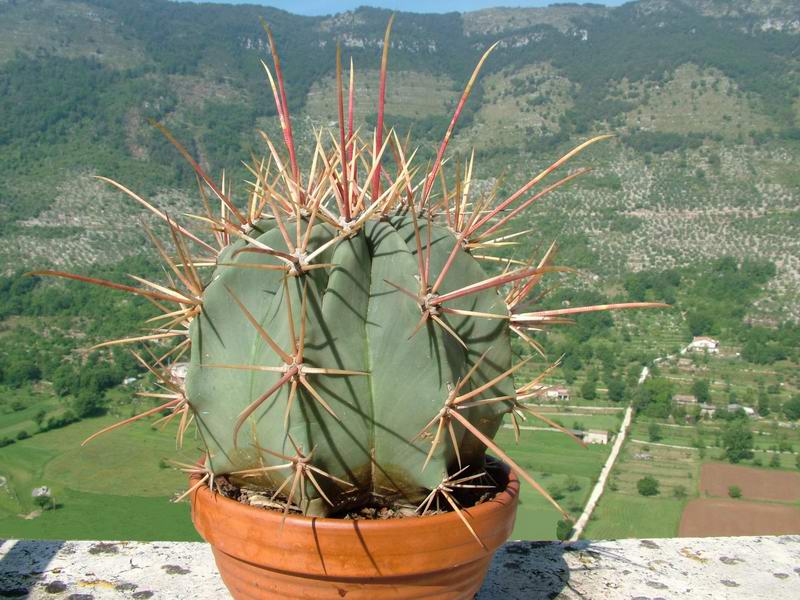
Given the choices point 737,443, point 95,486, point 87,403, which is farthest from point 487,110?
point 95,486

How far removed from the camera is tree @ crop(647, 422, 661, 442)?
3228 cm

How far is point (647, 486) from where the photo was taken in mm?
25953

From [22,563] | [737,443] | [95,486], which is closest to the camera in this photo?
[22,563]

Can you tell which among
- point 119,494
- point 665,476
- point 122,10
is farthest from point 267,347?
point 122,10

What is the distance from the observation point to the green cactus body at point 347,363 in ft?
4.24

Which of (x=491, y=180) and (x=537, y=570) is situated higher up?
(x=537, y=570)

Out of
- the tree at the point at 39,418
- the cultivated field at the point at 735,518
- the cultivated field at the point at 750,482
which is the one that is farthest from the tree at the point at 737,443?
the tree at the point at 39,418

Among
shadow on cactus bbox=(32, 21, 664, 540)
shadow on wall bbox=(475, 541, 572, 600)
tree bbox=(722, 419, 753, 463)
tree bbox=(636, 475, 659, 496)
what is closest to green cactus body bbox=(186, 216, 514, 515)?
shadow on cactus bbox=(32, 21, 664, 540)

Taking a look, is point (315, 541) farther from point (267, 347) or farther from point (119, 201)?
point (119, 201)

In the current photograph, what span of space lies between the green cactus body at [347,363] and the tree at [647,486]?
86.3 feet

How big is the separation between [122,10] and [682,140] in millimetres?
61959

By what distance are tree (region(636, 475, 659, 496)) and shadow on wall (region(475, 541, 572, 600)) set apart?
25270mm

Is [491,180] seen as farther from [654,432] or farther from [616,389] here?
[654,432]

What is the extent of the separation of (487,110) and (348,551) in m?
60.8
